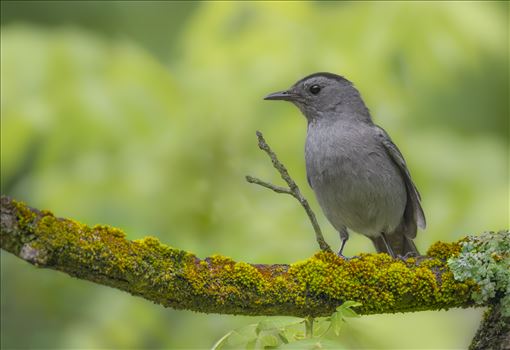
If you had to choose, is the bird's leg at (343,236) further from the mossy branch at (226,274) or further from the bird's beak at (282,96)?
the mossy branch at (226,274)

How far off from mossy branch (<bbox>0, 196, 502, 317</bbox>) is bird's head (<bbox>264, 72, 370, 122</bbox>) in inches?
93.6

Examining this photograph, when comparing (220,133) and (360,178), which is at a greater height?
(220,133)

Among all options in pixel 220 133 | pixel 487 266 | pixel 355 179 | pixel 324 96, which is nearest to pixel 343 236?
pixel 355 179

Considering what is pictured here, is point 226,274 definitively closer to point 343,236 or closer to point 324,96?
point 343,236

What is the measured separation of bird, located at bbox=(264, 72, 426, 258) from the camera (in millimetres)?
6324

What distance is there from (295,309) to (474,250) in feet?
3.63

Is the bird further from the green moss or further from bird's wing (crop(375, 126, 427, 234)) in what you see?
the green moss

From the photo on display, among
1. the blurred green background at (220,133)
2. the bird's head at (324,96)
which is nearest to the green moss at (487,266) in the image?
the blurred green background at (220,133)

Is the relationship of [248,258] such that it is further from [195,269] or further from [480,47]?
[480,47]

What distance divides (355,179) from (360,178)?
0.14 feet

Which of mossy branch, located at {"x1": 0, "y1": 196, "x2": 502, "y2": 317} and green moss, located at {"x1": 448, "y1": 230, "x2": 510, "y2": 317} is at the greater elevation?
green moss, located at {"x1": 448, "y1": 230, "x2": 510, "y2": 317}

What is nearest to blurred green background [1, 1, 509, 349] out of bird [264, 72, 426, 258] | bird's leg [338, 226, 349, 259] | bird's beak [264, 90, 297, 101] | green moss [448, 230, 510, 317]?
bird's beak [264, 90, 297, 101]

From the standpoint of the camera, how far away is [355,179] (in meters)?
6.30

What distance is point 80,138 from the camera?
6.50 meters
